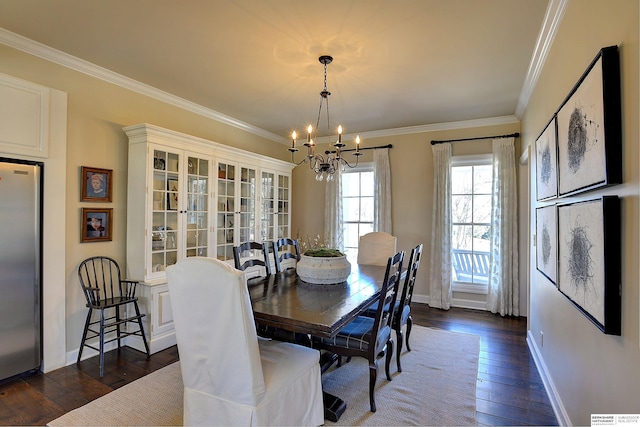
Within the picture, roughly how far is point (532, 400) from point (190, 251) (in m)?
3.42

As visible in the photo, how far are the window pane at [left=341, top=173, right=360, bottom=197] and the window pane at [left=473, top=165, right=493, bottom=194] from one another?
178 centimetres

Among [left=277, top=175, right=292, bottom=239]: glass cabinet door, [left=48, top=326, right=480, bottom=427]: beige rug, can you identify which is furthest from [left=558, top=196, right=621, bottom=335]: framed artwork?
[left=277, top=175, right=292, bottom=239]: glass cabinet door

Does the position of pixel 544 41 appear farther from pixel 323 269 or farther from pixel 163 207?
pixel 163 207

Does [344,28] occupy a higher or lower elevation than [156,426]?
higher

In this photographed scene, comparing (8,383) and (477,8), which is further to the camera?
(8,383)

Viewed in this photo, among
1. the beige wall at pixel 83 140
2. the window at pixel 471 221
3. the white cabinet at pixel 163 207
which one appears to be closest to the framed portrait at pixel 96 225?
the beige wall at pixel 83 140

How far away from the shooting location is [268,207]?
197 inches

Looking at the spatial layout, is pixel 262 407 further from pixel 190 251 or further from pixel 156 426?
pixel 190 251

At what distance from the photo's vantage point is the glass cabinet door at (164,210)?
3320mm

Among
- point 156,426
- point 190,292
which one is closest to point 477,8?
point 190,292

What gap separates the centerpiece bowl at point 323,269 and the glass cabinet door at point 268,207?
2.20 m

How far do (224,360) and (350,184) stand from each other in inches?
166

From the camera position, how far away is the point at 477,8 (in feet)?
7.11

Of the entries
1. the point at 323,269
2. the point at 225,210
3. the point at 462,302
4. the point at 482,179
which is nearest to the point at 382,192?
the point at 482,179
